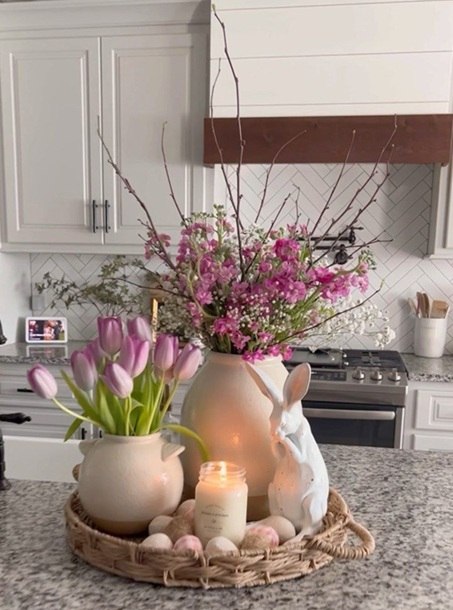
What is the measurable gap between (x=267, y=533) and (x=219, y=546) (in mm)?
74

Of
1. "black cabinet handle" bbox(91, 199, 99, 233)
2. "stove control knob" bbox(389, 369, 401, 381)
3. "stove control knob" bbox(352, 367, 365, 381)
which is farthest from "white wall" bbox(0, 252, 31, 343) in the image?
"stove control knob" bbox(389, 369, 401, 381)

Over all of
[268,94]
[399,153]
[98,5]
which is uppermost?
[98,5]

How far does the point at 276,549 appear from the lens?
2.43 feet

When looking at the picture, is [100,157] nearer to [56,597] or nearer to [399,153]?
[399,153]

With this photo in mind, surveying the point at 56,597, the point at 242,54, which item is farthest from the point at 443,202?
the point at 56,597

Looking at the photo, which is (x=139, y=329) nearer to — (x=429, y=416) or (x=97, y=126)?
(x=429, y=416)

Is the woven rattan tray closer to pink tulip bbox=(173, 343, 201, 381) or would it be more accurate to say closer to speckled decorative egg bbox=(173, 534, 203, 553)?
speckled decorative egg bbox=(173, 534, 203, 553)

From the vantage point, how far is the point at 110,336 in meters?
0.82

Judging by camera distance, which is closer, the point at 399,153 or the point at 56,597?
the point at 56,597

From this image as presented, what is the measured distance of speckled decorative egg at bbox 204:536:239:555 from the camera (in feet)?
2.39

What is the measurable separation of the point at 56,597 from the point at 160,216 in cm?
206

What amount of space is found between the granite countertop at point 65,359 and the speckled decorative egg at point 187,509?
1.70m

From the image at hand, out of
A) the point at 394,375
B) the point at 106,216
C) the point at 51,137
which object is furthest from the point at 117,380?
the point at 51,137

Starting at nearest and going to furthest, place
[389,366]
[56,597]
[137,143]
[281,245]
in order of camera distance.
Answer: [56,597]
[281,245]
[389,366]
[137,143]
